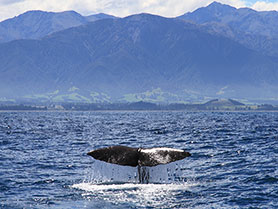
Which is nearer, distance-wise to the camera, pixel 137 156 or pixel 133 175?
pixel 137 156

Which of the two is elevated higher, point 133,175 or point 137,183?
point 137,183

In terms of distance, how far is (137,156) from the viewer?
17.0 m

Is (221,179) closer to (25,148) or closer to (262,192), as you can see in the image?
(262,192)

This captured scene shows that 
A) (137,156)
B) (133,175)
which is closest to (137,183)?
(133,175)

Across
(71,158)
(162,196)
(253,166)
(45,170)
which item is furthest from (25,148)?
(162,196)

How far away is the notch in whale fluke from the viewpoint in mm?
16578

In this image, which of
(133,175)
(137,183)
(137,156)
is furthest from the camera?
(133,175)

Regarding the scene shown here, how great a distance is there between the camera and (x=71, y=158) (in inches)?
1379

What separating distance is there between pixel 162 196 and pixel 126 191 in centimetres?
179

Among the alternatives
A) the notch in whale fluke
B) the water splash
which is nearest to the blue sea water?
the water splash

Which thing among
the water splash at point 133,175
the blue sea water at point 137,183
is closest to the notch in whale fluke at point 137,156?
the blue sea water at point 137,183

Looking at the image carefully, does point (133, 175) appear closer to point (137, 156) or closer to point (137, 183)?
point (137, 183)

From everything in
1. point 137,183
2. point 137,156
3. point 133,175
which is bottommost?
point 133,175

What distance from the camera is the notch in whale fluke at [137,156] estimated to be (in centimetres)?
1658
